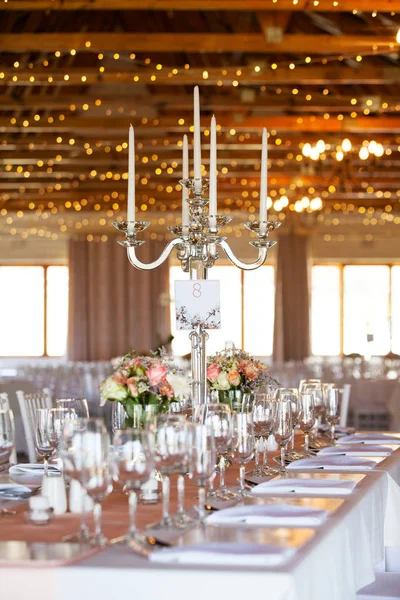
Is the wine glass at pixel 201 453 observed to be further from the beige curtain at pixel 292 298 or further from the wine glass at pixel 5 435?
the beige curtain at pixel 292 298

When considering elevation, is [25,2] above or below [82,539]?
above

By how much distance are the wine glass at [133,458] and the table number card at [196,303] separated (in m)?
1.18

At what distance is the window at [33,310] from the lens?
59.4 feet

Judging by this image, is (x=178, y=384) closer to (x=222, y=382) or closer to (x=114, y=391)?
(x=114, y=391)

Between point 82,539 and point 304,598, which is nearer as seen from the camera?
point 304,598

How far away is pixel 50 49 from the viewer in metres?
7.49

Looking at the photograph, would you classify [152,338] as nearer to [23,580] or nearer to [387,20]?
[387,20]

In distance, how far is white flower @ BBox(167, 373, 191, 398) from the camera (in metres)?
3.11

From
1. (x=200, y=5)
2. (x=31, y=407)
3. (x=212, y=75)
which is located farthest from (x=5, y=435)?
(x=212, y=75)

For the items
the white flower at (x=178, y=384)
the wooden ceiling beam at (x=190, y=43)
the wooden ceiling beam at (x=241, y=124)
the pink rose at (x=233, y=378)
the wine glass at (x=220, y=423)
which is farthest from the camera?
the wooden ceiling beam at (x=241, y=124)

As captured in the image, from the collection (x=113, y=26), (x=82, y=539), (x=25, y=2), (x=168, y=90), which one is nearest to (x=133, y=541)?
(x=82, y=539)

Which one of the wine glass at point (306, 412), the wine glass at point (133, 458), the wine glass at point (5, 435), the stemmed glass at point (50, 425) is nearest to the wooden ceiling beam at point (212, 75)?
the wine glass at point (306, 412)

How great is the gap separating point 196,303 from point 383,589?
1083 millimetres

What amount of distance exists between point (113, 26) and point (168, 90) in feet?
6.46
